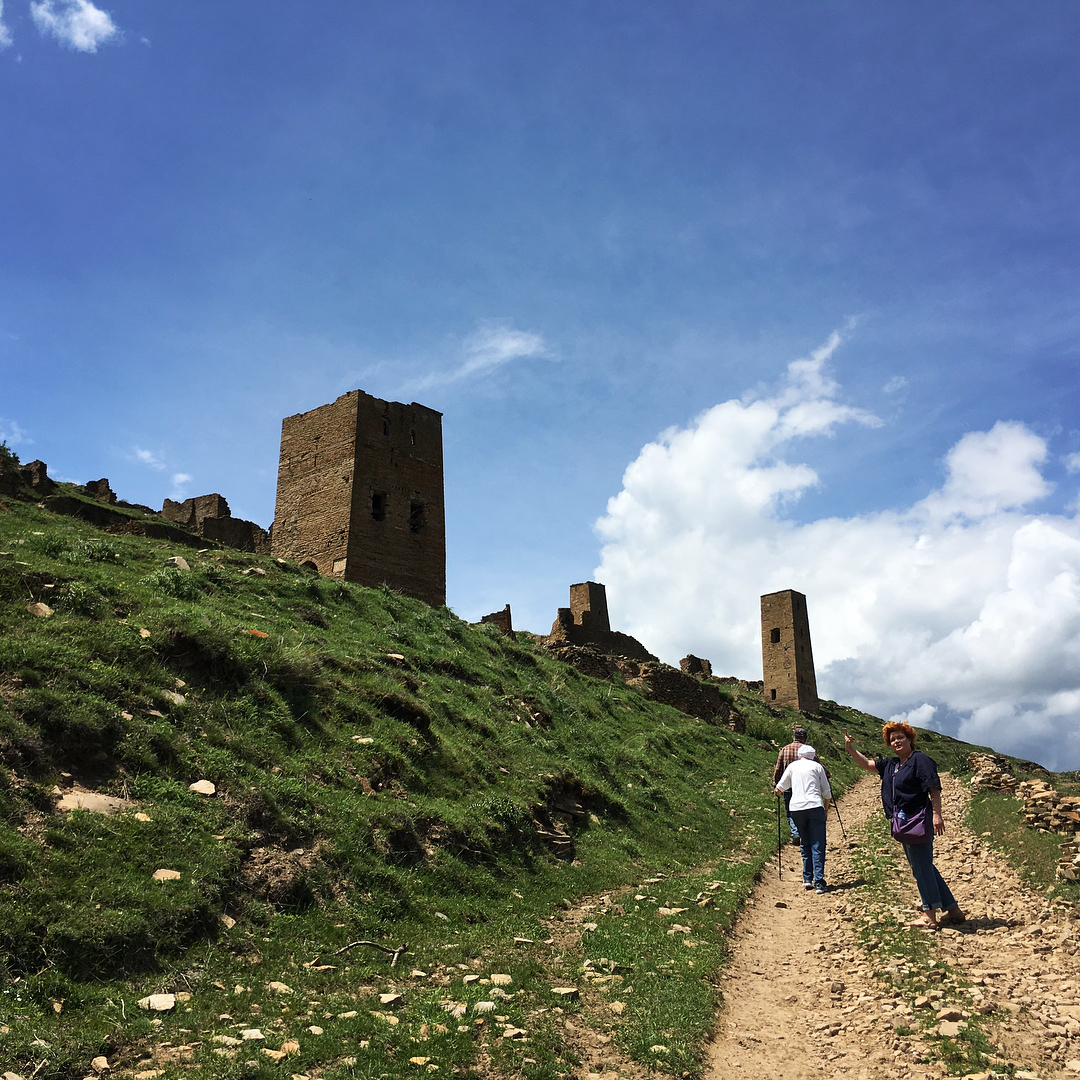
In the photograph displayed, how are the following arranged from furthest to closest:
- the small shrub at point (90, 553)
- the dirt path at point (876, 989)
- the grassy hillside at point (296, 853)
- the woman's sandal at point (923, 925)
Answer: the small shrub at point (90, 553) → the woman's sandal at point (923, 925) → the grassy hillside at point (296, 853) → the dirt path at point (876, 989)

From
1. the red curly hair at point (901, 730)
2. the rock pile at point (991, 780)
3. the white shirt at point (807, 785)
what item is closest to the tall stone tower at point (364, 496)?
the rock pile at point (991, 780)

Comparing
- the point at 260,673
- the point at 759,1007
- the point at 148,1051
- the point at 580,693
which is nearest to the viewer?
the point at 148,1051

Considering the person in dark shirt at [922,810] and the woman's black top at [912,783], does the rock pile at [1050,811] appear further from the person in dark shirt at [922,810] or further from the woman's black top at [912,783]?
the woman's black top at [912,783]

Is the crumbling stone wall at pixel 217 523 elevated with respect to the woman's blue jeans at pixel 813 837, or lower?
elevated

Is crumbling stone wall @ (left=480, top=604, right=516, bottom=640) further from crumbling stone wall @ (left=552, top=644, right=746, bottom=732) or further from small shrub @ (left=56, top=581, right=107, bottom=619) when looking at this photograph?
small shrub @ (left=56, top=581, right=107, bottom=619)

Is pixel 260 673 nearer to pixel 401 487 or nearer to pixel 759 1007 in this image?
pixel 759 1007

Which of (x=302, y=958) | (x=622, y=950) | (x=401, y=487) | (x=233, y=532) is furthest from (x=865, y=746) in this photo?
(x=302, y=958)

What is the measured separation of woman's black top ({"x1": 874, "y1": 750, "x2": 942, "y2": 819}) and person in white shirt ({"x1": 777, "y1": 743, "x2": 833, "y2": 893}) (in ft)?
5.30

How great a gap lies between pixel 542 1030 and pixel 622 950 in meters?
2.54

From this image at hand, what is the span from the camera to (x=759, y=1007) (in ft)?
24.4

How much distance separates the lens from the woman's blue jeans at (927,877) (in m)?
8.58

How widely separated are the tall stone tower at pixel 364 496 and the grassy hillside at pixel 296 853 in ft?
28.6

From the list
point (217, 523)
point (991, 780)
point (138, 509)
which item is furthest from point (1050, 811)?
point (138, 509)

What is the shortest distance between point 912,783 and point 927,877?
1033mm
